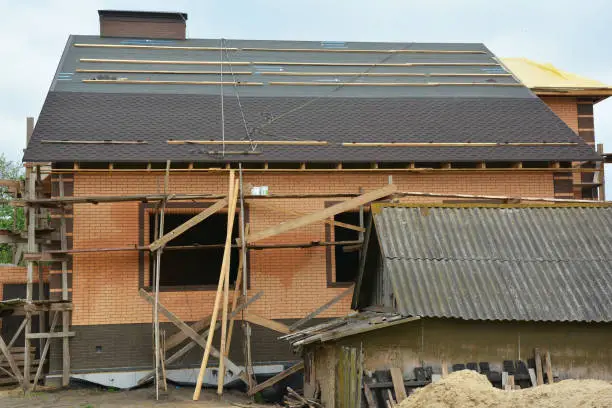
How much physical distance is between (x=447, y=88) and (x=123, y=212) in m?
9.88

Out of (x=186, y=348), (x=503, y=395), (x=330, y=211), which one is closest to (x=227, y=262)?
(x=186, y=348)

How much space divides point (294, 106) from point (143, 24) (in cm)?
714

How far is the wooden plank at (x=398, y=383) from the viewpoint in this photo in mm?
12180

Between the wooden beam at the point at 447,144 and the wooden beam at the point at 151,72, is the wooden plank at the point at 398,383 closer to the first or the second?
the wooden beam at the point at 447,144

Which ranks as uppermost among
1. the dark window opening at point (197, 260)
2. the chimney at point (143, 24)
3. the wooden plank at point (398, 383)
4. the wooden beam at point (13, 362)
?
the chimney at point (143, 24)

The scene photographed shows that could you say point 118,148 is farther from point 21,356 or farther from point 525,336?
point 525,336

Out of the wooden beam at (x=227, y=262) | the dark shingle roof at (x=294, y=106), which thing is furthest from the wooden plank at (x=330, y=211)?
the dark shingle roof at (x=294, y=106)

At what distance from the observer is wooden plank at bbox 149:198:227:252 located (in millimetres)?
16328

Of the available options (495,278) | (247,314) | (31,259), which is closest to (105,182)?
(31,259)

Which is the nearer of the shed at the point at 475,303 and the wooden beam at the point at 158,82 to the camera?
the shed at the point at 475,303

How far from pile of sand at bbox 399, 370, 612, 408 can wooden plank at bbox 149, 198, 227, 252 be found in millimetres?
6947

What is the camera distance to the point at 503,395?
9984 mm

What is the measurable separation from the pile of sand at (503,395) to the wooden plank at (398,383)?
1096 mm

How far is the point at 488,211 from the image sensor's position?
1486 cm
